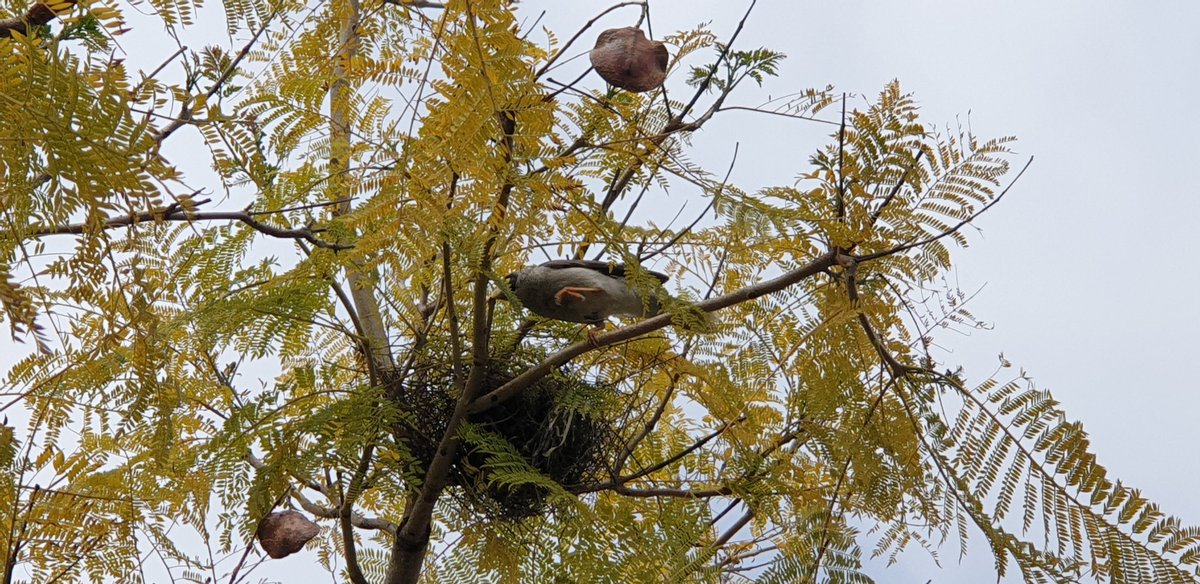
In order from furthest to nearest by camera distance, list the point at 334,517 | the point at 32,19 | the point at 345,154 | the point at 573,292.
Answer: the point at 334,517
the point at 345,154
the point at 573,292
the point at 32,19

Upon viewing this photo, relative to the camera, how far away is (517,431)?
89.6 inches

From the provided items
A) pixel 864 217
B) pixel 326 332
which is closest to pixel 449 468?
pixel 326 332

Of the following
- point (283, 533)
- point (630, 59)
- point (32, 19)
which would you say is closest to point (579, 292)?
point (630, 59)

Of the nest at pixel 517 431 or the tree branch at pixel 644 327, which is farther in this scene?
the nest at pixel 517 431

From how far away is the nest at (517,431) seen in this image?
2.24 metres

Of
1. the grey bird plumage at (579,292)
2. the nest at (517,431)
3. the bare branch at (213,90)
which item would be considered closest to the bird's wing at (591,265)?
the grey bird plumage at (579,292)

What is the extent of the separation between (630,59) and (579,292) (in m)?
0.40

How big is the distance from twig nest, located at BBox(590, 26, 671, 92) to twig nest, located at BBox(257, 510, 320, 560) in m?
1.11

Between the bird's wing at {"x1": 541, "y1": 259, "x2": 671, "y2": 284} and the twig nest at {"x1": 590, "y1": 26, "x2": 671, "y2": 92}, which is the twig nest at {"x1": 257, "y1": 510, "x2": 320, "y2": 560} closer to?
the bird's wing at {"x1": 541, "y1": 259, "x2": 671, "y2": 284}

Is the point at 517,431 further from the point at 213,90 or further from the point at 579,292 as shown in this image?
the point at 213,90

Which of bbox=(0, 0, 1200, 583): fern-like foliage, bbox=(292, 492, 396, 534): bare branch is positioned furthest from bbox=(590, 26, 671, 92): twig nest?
bbox=(292, 492, 396, 534): bare branch

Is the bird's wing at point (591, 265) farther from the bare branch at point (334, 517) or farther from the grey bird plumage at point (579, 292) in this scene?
the bare branch at point (334, 517)

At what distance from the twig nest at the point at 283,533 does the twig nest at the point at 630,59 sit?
3.65 ft

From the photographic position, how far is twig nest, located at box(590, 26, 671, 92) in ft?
6.05
